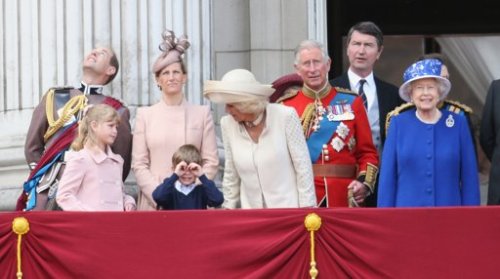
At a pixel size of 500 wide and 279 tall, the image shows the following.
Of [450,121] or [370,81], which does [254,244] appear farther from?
[370,81]

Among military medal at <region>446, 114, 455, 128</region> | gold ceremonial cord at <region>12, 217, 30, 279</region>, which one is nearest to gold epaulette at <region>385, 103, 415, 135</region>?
military medal at <region>446, 114, 455, 128</region>

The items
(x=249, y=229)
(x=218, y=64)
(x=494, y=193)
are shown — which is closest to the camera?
(x=249, y=229)

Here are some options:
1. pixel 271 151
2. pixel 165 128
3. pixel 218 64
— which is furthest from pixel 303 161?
pixel 218 64

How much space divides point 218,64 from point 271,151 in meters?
3.61

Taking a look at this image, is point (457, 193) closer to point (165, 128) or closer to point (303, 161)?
point (303, 161)

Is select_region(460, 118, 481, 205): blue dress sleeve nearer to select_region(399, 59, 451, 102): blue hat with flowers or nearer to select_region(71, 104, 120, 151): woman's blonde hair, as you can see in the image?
select_region(399, 59, 451, 102): blue hat with flowers

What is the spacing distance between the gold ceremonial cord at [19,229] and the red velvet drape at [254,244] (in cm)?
3

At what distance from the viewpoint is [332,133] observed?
559 inches

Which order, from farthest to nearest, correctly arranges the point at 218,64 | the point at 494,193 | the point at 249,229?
1. the point at 218,64
2. the point at 494,193
3. the point at 249,229

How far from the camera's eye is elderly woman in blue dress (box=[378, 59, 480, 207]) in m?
13.6

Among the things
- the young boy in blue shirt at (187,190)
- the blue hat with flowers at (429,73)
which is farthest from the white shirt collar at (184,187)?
the blue hat with flowers at (429,73)

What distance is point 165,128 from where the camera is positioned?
14180mm

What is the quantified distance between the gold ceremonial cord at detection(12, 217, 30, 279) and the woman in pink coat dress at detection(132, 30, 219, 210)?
114cm

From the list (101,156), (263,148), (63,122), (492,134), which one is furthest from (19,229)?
(492,134)
